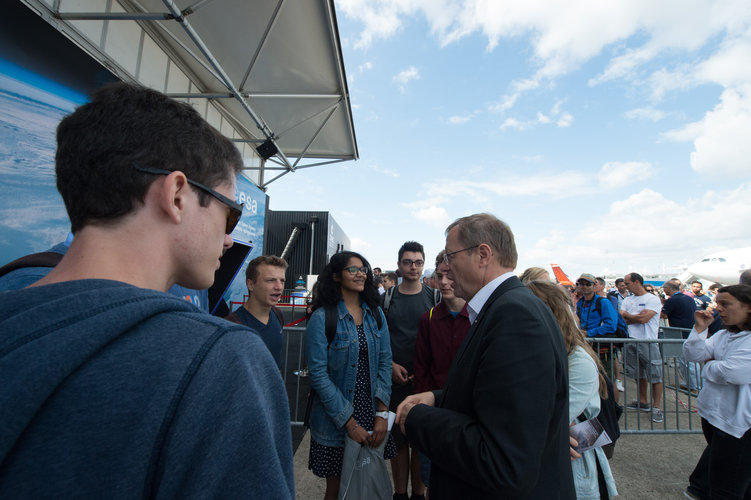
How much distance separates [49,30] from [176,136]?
3.96 metres

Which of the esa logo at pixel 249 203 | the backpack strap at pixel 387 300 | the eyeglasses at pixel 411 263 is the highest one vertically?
the esa logo at pixel 249 203

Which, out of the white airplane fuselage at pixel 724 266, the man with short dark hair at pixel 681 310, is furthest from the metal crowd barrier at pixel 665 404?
the white airplane fuselage at pixel 724 266

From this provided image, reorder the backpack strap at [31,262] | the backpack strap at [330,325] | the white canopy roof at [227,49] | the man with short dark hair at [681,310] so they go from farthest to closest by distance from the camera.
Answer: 1. the man with short dark hair at [681,310]
2. the white canopy roof at [227,49]
3. the backpack strap at [330,325]
4. the backpack strap at [31,262]

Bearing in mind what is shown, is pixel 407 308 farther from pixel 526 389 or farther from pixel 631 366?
pixel 631 366

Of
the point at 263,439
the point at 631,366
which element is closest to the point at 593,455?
the point at 263,439

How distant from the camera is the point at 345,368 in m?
2.72

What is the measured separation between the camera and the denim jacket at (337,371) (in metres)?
2.59

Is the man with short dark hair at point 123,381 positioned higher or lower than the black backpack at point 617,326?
higher

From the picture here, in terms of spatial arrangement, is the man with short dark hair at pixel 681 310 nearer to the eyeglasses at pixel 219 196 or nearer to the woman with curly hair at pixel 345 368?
the woman with curly hair at pixel 345 368

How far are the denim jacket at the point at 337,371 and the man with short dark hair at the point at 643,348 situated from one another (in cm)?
483

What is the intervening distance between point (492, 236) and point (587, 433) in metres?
1.46

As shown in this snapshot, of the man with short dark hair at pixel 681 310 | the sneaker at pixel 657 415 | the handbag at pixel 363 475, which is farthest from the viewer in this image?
the man with short dark hair at pixel 681 310

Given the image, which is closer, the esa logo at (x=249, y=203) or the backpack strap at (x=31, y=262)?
the backpack strap at (x=31, y=262)

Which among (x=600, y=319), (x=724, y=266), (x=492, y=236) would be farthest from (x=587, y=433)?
(x=724, y=266)
